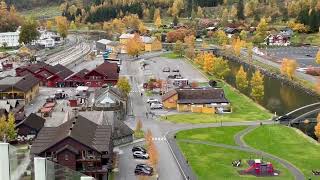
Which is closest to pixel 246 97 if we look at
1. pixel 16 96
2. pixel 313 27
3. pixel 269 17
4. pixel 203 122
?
pixel 203 122

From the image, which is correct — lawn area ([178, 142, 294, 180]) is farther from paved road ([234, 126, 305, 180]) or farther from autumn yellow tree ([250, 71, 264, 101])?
autumn yellow tree ([250, 71, 264, 101])

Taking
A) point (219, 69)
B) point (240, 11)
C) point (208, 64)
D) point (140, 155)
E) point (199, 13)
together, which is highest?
point (240, 11)

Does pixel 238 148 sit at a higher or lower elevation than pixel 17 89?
lower

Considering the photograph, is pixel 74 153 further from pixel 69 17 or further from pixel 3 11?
pixel 69 17

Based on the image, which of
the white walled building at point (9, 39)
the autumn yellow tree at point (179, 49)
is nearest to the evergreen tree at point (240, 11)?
the autumn yellow tree at point (179, 49)

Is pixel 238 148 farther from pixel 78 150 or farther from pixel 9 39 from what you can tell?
pixel 9 39

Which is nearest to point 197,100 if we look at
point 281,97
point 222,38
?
point 281,97
